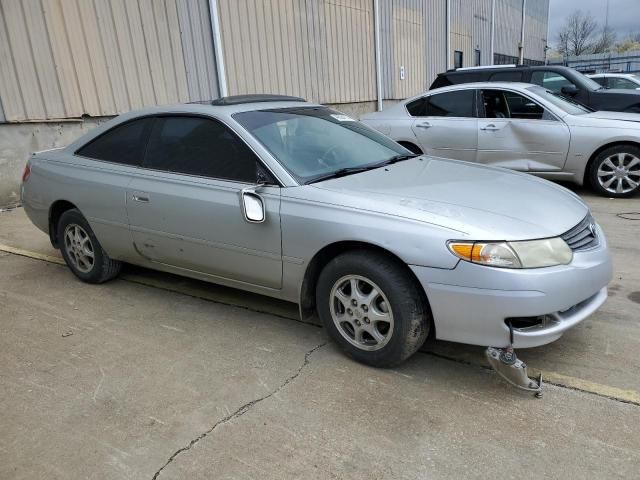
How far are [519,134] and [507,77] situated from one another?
273 cm

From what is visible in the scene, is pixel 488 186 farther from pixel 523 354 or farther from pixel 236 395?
pixel 236 395

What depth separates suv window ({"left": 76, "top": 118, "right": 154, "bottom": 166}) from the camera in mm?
4098

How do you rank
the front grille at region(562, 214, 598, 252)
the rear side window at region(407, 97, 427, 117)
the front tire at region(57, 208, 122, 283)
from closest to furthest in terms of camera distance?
the front grille at region(562, 214, 598, 252) < the front tire at region(57, 208, 122, 283) < the rear side window at region(407, 97, 427, 117)

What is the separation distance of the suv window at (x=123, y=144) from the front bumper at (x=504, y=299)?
247cm

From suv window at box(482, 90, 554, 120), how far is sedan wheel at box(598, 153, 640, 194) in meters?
0.94

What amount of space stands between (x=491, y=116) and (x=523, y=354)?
498 centimetres

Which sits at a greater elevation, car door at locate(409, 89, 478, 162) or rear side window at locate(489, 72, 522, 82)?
rear side window at locate(489, 72, 522, 82)

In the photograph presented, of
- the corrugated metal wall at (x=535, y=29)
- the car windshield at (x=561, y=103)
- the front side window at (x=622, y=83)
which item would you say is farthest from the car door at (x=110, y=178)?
the corrugated metal wall at (x=535, y=29)

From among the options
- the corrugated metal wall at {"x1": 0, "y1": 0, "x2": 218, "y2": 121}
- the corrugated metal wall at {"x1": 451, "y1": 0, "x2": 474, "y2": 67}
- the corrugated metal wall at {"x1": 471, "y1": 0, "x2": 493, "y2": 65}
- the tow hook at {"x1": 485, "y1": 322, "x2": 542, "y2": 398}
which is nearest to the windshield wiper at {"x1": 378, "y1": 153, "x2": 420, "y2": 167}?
the tow hook at {"x1": 485, "y1": 322, "x2": 542, "y2": 398}

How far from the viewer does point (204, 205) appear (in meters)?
3.54

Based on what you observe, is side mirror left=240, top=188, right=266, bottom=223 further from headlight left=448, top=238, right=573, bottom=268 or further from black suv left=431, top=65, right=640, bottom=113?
black suv left=431, top=65, right=640, bottom=113

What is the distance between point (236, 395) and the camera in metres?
2.89

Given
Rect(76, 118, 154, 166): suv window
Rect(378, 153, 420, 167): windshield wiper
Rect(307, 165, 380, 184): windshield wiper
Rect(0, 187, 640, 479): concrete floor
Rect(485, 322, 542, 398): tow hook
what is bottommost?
Rect(0, 187, 640, 479): concrete floor

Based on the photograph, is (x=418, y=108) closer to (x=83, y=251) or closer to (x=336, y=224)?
(x=83, y=251)
